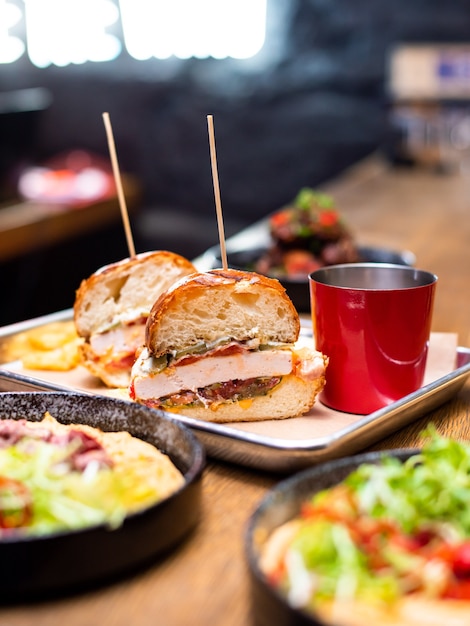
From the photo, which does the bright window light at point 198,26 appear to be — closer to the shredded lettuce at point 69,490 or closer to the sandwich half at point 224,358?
the sandwich half at point 224,358

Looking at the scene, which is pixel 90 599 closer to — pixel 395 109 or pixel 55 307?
pixel 55 307

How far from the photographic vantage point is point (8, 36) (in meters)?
7.38

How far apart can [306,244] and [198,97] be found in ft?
16.5

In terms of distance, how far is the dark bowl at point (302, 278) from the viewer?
2475 millimetres

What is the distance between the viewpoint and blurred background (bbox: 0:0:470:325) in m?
7.13

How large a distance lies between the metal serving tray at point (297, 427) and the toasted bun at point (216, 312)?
0.18 metres

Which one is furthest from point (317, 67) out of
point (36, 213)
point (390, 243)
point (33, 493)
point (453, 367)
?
point (33, 493)

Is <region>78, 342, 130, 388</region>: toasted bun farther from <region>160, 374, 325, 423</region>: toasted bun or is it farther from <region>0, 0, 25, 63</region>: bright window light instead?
<region>0, 0, 25, 63</region>: bright window light

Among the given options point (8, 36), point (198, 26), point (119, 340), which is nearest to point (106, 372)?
point (119, 340)

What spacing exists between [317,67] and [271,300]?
6167 mm

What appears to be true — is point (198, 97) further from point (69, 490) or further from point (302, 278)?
point (69, 490)

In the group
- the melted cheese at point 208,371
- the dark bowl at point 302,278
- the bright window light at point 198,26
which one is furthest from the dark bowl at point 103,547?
the bright window light at point 198,26

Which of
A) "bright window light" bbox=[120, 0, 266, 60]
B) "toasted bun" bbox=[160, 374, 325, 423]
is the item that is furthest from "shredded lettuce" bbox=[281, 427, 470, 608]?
"bright window light" bbox=[120, 0, 266, 60]

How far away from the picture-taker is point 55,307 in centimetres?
634
